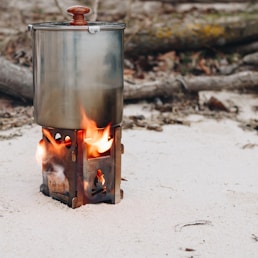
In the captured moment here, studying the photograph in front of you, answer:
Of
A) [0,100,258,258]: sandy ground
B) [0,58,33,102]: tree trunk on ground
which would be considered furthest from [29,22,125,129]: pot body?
[0,58,33,102]: tree trunk on ground

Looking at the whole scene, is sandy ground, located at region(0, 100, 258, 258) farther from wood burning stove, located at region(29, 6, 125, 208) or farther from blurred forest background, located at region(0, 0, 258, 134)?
blurred forest background, located at region(0, 0, 258, 134)

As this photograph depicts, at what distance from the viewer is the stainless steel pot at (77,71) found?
374 centimetres

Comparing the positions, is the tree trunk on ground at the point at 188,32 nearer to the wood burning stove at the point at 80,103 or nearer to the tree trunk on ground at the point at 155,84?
the tree trunk on ground at the point at 155,84

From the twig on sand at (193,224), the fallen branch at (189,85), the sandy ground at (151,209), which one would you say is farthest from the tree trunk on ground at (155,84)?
the twig on sand at (193,224)

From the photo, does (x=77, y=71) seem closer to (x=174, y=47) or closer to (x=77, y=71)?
(x=77, y=71)

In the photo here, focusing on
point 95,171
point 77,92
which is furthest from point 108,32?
point 95,171

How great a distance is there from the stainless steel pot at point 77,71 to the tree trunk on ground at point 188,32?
14.0ft

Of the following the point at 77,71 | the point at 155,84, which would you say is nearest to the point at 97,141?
the point at 77,71

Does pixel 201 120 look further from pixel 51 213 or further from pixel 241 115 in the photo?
Result: pixel 51 213

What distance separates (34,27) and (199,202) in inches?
66.6

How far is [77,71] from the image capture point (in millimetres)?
3771

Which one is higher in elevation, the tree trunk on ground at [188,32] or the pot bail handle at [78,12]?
the pot bail handle at [78,12]

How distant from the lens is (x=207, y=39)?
839cm

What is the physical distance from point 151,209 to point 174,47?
4660 mm
